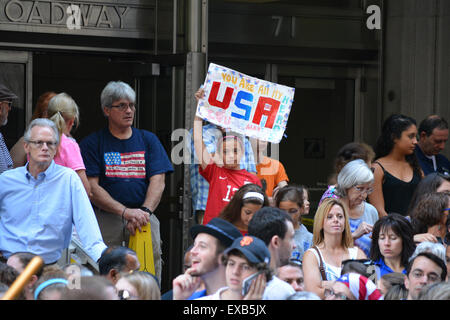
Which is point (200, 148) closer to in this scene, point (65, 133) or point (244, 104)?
point (244, 104)

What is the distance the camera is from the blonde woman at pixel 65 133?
6.81 meters

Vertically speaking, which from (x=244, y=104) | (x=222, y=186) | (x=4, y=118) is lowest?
(x=222, y=186)

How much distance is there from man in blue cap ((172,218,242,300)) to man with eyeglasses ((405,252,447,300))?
108 centimetres

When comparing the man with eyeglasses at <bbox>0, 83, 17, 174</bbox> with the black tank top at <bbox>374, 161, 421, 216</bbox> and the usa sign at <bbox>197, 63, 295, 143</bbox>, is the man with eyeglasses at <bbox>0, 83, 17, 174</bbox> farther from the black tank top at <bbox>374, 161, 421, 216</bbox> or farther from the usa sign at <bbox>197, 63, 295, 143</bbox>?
the black tank top at <bbox>374, 161, 421, 216</bbox>

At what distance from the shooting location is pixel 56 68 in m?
13.1

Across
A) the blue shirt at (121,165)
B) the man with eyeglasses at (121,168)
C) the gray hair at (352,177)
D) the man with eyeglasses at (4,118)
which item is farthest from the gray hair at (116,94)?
the gray hair at (352,177)

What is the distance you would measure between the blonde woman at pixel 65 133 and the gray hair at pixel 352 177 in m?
2.05

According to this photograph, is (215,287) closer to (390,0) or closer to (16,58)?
(16,58)

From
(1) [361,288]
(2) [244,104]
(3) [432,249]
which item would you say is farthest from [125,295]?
(2) [244,104]

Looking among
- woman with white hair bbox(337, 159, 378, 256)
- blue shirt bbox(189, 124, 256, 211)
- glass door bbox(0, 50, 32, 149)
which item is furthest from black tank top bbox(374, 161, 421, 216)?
glass door bbox(0, 50, 32, 149)

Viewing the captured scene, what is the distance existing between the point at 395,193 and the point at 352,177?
3.77 feet

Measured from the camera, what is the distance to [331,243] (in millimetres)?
6016

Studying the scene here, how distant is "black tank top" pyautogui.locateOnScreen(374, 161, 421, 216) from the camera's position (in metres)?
7.81
